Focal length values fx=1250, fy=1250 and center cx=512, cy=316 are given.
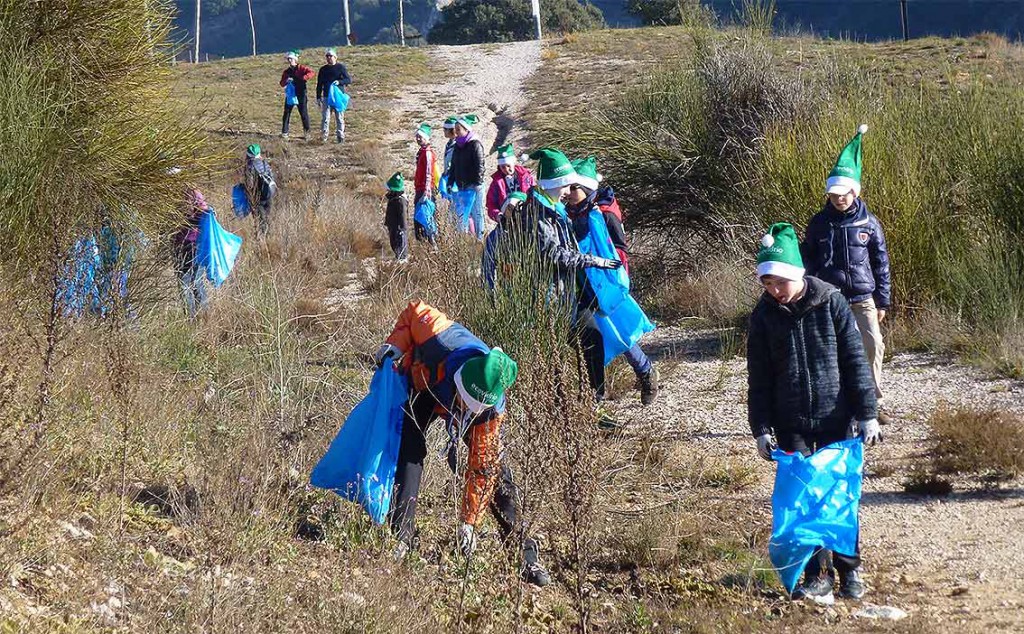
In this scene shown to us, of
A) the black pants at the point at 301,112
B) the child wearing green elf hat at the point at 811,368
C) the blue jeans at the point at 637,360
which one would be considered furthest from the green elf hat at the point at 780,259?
the black pants at the point at 301,112

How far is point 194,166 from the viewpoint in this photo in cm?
941

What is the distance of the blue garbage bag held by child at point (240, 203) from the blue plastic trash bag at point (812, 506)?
10.8 m

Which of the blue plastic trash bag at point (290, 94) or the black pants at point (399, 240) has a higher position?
the blue plastic trash bag at point (290, 94)

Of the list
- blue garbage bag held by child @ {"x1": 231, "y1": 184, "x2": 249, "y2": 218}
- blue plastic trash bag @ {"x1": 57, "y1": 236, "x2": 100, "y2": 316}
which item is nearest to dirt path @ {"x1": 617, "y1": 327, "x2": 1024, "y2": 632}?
blue plastic trash bag @ {"x1": 57, "y1": 236, "x2": 100, "y2": 316}

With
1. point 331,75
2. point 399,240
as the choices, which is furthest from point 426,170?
point 331,75

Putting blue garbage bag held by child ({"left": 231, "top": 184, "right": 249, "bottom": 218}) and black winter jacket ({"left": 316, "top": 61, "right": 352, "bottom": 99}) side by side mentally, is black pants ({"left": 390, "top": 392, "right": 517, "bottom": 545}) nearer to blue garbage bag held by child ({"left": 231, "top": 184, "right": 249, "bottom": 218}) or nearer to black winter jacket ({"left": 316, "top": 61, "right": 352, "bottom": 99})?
blue garbage bag held by child ({"left": 231, "top": 184, "right": 249, "bottom": 218})

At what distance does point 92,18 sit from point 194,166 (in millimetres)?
1285

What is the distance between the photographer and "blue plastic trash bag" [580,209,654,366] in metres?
7.74

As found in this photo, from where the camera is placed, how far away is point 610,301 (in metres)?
7.77

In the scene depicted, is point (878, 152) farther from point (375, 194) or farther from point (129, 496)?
point (375, 194)

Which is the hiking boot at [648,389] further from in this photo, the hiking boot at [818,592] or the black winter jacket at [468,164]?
the black winter jacket at [468,164]

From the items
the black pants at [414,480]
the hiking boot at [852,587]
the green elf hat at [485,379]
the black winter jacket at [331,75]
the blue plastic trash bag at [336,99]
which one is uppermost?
the black winter jacket at [331,75]

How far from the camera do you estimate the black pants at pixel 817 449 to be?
532 cm

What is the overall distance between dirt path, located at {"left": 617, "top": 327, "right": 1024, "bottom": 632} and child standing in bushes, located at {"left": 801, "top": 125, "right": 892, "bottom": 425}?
3.20 feet
